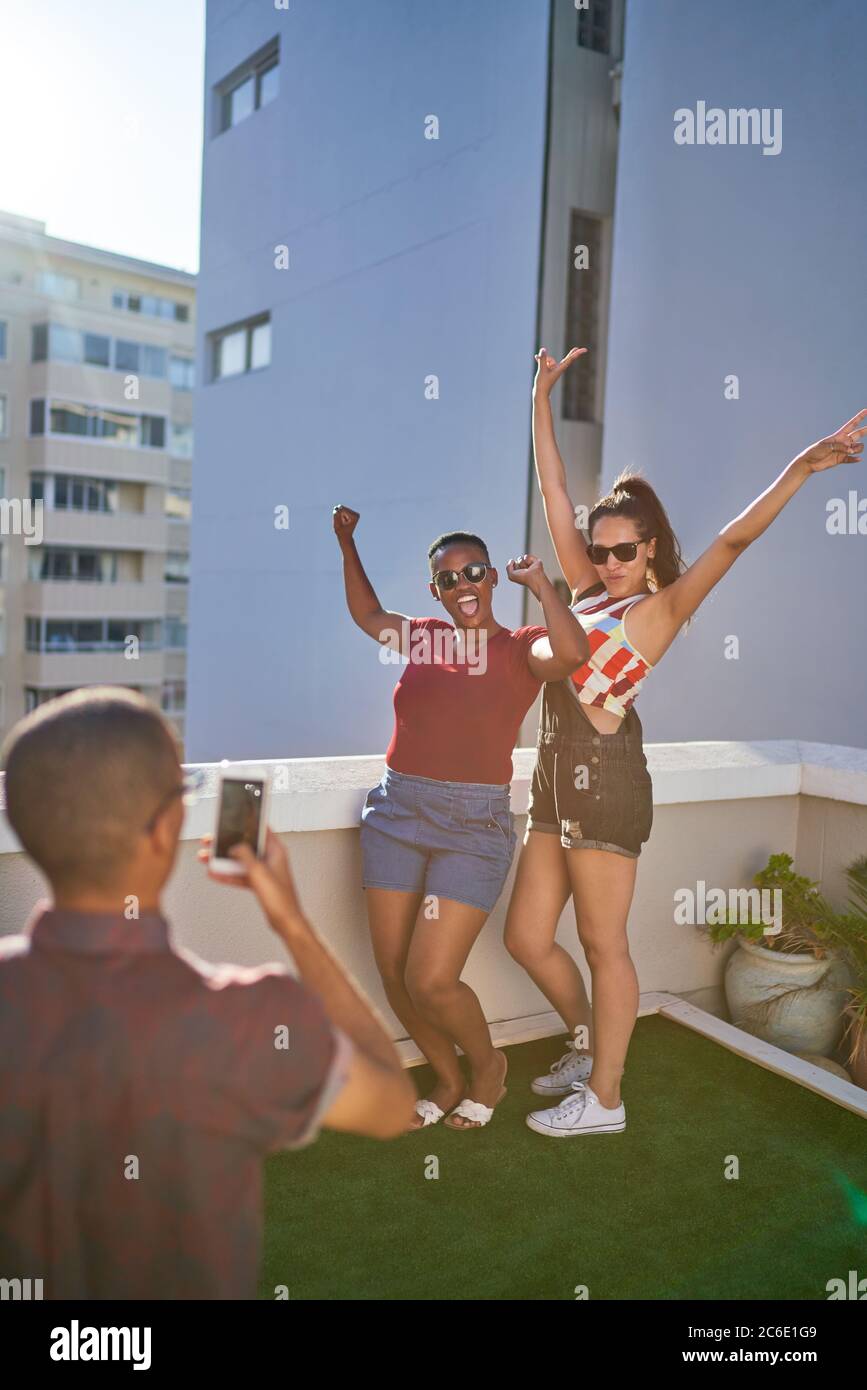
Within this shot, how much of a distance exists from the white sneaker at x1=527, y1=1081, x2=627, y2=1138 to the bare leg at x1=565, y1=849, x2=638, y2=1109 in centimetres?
3

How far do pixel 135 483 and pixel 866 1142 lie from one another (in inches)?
1385

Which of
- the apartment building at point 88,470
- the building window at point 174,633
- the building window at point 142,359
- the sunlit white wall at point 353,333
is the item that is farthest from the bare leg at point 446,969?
the building window at point 142,359

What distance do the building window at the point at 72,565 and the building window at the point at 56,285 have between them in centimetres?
792

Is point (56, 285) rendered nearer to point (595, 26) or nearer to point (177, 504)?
point (177, 504)

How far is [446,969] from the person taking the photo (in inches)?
115

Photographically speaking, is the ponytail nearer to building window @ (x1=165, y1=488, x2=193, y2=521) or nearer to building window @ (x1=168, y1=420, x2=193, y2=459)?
building window @ (x1=165, y1=488, x2=193, y2=521)

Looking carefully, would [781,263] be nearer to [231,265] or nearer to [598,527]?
[598,527]

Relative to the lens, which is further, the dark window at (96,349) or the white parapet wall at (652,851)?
the dark window at (96,349)

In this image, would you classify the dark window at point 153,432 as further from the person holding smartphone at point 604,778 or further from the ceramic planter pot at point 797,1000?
the person holding smartphone at point 604,778

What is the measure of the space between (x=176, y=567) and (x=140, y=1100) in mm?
36888

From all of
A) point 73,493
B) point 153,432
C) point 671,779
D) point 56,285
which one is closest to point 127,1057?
point 671,779

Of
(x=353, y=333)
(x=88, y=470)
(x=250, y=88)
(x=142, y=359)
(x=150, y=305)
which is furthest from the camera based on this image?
(x=142, y=359)

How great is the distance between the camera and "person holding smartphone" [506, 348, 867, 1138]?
2.94m

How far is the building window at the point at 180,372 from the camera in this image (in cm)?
3725
